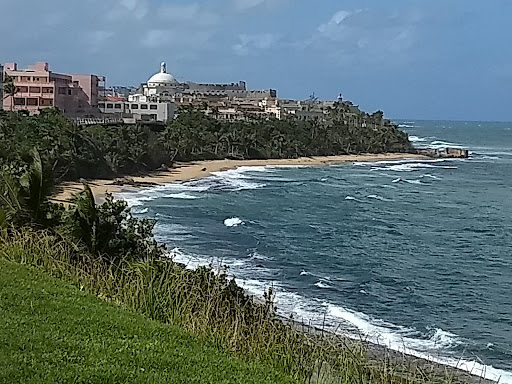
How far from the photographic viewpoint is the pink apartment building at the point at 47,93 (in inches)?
2845

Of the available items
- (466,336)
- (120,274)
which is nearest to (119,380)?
(120,274)

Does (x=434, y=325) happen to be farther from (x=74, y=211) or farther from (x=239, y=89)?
(x=239, y=89)

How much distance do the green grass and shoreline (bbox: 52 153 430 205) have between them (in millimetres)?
18261

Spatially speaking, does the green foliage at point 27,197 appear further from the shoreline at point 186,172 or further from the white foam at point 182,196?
the white foam at point 182,196

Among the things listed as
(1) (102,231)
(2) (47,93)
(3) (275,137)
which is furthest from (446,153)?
(1) (102,231)

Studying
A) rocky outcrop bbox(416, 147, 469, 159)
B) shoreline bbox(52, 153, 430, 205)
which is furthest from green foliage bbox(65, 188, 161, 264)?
rocky outcrop bbox(416, 147, 469, 159)

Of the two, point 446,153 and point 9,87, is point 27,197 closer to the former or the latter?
point 9,87

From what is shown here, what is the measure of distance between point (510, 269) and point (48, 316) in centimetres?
2217

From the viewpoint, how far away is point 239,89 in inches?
6156

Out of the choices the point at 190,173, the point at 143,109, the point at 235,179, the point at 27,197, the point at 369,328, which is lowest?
the point at 369,328

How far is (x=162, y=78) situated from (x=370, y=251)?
10385 cm

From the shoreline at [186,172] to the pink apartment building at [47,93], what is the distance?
1445cm

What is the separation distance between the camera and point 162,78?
420ft

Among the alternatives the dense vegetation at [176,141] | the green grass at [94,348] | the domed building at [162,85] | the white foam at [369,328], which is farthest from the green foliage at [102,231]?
the domed building at [162,85]
